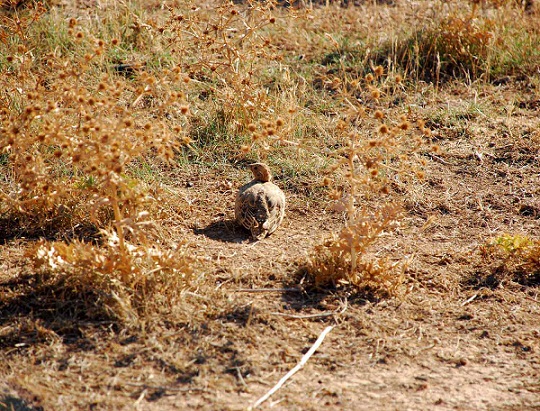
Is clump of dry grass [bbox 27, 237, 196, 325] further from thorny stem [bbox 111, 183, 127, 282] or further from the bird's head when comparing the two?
the bird's head

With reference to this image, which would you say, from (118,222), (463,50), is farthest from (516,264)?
(463,50)

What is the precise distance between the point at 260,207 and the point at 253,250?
0.30 meters

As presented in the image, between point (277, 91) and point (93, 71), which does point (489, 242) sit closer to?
point (277, 91)

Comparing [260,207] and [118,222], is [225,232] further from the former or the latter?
[118,222]

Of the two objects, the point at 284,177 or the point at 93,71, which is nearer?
the point at 284,177

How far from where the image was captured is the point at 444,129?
664cm

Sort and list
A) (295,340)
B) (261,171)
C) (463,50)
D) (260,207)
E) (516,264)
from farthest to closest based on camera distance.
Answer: (463,50) < (261,171) < (260,207) < (516,264) < (295,340)

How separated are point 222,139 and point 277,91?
3.05ft

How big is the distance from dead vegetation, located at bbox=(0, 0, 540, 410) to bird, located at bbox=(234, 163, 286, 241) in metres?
0.13

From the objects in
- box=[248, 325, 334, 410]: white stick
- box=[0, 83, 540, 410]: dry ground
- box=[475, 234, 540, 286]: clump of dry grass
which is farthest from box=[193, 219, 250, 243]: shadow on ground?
box=[475, 234, 540, 286]: clump of dry grass

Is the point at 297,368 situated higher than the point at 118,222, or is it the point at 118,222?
the point at 118,222

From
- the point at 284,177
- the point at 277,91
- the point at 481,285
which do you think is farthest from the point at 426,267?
the point at 277,91

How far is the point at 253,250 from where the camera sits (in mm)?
4934

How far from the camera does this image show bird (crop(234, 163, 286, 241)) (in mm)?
4895
